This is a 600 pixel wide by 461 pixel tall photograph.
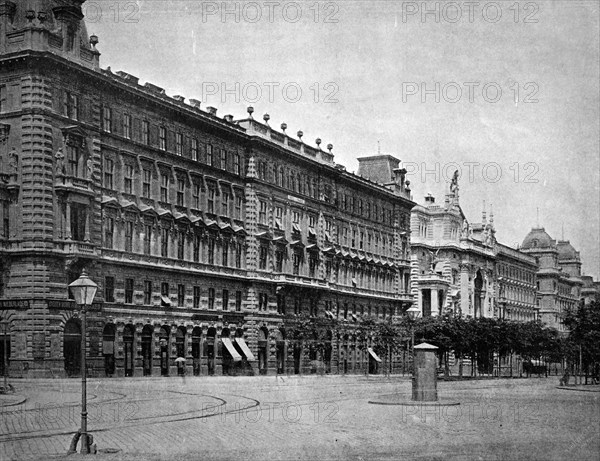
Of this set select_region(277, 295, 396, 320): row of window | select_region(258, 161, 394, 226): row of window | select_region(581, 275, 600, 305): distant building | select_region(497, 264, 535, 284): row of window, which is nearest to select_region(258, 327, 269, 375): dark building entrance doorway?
select_region(277, 295, 396, 320): row of window

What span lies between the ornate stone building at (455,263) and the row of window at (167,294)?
159 feet

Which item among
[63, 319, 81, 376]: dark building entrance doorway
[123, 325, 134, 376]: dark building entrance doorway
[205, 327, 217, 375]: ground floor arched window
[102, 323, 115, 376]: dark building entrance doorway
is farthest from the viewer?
[205, 327, 217, 375]: ground floor arched window

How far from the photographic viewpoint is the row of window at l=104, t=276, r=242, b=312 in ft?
180

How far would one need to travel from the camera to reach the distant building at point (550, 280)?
168 m

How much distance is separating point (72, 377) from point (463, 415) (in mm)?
26516

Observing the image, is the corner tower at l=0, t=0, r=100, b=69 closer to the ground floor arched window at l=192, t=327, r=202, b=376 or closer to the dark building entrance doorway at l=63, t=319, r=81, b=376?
the dark building entrance doorway at l=63, t=319, r=81, b=376

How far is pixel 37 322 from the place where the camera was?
161 feet

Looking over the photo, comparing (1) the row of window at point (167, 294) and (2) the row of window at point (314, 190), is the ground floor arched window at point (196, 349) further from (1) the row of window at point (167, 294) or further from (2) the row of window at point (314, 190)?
(2) the row of window at point (314, 190)

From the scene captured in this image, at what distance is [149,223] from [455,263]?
73.3m

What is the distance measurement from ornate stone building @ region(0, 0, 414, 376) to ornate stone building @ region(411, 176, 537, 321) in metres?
32.4

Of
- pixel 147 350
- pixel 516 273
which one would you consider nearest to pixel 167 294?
pixel 147 350

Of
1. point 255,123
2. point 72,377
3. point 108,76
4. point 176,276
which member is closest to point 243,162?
point 255,123

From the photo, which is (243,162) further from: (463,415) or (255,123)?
(463,415)

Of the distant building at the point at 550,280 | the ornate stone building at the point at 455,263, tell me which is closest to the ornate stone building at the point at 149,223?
the ornate stone building at the point at 455,263
